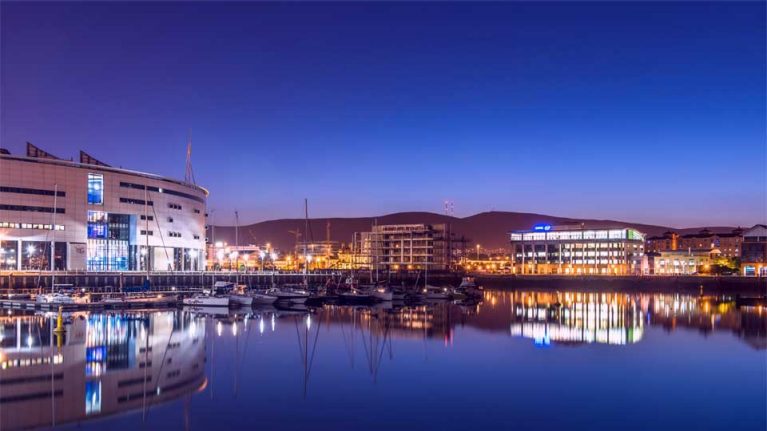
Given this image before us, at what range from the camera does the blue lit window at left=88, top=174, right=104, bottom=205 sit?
90000mm

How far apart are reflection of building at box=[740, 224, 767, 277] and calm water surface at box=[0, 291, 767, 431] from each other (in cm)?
9341

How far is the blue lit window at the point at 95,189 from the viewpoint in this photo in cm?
9000

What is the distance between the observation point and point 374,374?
30.3 meters

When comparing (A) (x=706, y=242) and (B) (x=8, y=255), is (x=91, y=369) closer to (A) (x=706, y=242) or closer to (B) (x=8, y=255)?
(B) (x=8, y=255)

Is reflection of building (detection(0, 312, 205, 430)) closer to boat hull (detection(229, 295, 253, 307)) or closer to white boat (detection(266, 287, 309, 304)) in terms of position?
boat hull (detection(229, 295, 253, 307))

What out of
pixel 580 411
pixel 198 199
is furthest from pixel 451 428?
pixel 198 199

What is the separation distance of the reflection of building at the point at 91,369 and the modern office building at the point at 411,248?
116330 millimetres

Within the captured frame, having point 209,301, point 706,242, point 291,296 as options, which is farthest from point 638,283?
point 209,301

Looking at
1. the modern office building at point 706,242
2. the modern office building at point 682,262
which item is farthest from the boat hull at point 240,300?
the modern office building at point 706,242

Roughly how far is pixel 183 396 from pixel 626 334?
32.6m

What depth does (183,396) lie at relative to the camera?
2411cm

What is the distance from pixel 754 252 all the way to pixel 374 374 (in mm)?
131024

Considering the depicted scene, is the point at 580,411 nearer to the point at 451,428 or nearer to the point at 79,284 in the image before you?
the point at 451,428

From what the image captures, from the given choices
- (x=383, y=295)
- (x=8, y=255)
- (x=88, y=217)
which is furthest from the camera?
(x=88, y=217)
